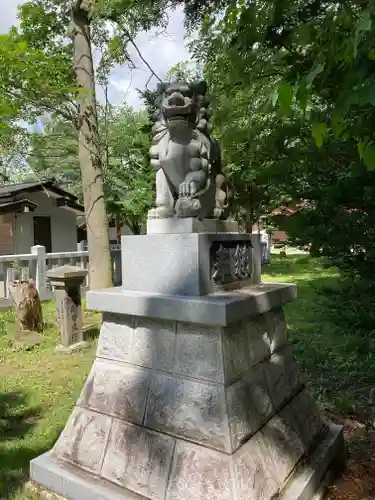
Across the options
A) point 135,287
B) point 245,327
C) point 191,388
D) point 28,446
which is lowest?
point 28,446

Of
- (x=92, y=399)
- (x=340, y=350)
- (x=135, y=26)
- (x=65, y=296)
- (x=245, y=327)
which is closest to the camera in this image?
(x=245, y=327)

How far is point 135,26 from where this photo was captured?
7578 millimetres

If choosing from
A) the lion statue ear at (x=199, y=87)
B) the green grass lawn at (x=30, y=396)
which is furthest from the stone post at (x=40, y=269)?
the lion statue ear at (x=199, y=87)

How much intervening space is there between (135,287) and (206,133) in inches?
46.1

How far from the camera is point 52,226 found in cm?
1568

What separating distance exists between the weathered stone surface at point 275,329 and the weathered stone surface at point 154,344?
0.74 meters

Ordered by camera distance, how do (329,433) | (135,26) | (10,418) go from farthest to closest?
(135,26)
(10,418)
(329,433)

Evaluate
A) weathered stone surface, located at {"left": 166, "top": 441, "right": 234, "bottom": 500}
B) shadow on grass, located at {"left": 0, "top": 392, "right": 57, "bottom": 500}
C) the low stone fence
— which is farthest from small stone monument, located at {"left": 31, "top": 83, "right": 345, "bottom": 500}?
the low stone fence

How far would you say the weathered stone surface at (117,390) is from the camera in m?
2.43

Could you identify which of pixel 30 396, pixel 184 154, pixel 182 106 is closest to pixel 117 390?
pixel 184 154

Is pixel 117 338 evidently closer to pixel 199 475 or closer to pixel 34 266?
pixel 199 475

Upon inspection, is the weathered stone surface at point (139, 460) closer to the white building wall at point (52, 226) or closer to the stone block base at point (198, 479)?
the stone block base at point (198, 479)

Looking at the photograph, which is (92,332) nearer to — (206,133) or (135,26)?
(206,133)

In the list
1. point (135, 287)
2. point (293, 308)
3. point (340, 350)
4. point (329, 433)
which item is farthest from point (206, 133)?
point (293, 308)
